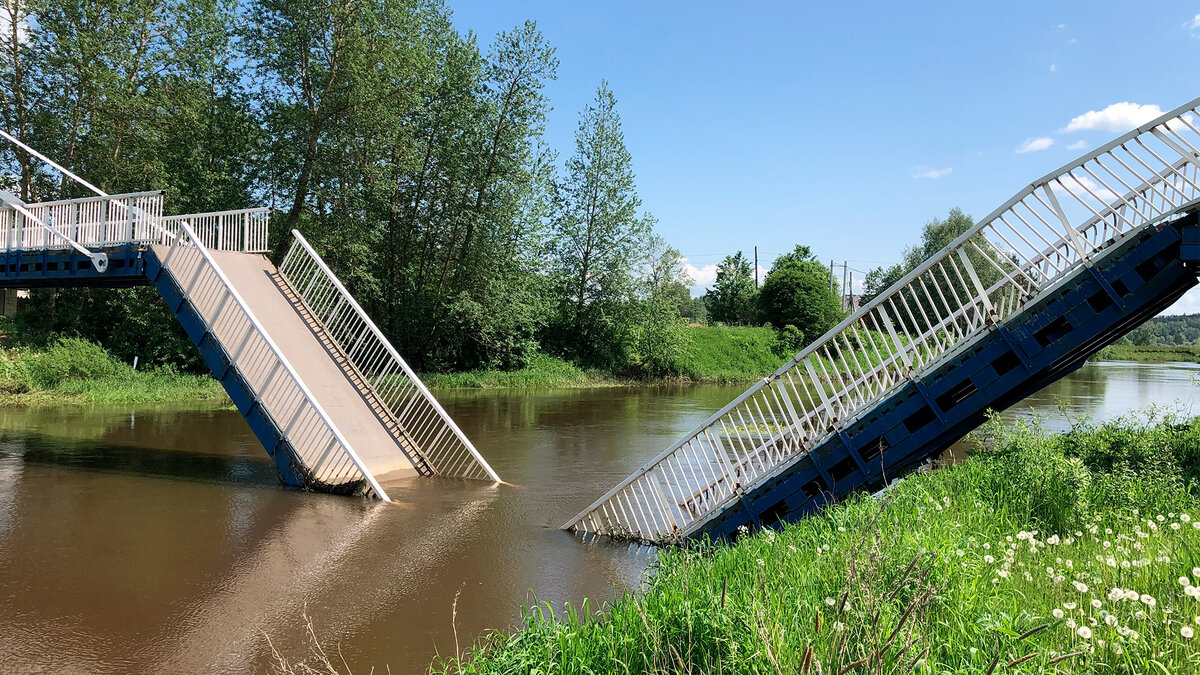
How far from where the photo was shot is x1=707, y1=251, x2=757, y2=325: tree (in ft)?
190

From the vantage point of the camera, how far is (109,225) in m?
13.0

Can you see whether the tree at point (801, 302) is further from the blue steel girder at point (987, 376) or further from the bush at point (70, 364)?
the blue steel girder at point (987, 376)

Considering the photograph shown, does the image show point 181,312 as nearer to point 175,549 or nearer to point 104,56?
point 175,549

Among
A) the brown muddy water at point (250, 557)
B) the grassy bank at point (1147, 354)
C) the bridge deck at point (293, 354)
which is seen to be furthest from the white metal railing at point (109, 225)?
the grassy bank at point (1147, 354)

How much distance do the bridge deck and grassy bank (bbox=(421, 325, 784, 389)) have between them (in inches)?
579

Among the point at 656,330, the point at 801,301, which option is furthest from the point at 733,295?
the point at 656,330

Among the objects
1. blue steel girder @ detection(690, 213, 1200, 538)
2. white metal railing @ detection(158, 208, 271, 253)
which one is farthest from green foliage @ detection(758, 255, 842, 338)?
blue steel girder @ detection(690, 213, 1200, 538)

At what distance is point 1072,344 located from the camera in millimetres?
6309

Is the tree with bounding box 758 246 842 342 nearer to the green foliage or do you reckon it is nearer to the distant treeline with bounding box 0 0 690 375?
the green foliage

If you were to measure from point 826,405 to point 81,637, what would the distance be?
656cm

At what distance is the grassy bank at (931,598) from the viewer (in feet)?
9.92

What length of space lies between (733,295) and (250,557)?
196 ft

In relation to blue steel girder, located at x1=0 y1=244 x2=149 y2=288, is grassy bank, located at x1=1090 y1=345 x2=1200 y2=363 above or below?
below

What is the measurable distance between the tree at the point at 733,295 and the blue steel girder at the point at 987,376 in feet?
150
